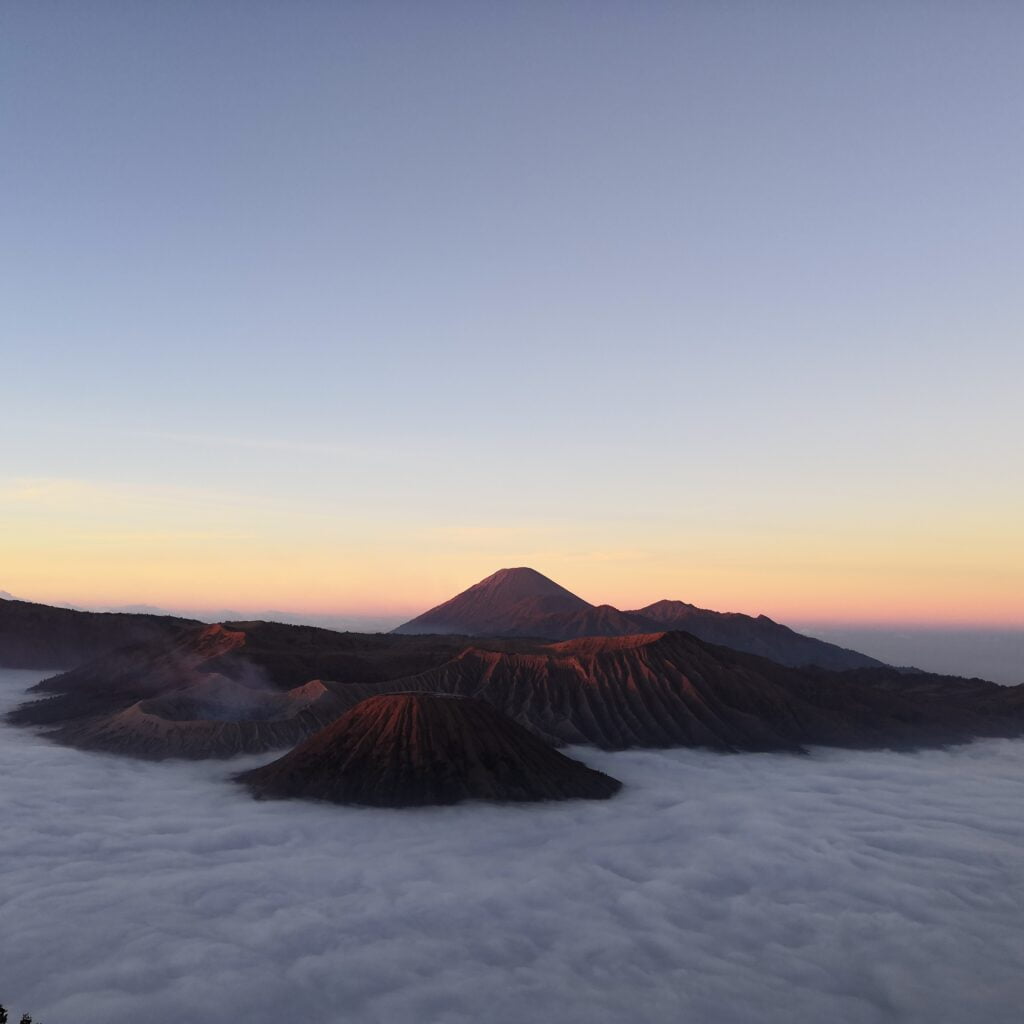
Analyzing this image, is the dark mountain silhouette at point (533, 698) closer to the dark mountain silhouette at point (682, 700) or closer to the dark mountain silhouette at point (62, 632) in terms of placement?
the dark mountain silhouette at point (682, 700)

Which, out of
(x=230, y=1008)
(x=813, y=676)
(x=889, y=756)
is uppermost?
(x=813, y=676)

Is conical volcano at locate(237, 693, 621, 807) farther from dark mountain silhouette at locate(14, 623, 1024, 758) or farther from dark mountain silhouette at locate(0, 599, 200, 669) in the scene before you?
dark mountain silhouette at locate(0, 599, 200, 669)

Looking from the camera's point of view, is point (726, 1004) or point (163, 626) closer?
point (726, 1004)

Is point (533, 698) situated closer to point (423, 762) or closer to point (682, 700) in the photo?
point (682, 700)

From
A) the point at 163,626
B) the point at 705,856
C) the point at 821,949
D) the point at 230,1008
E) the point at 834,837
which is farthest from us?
the point at 163,626

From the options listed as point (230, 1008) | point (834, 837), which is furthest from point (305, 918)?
point (834, 837)

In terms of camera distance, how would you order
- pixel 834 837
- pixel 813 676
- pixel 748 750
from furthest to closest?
pixel 813 676 < pixel 748 750 < pixel 834 837

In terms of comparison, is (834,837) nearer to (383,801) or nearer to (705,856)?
(705,856)

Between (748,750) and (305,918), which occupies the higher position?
(748,750)
